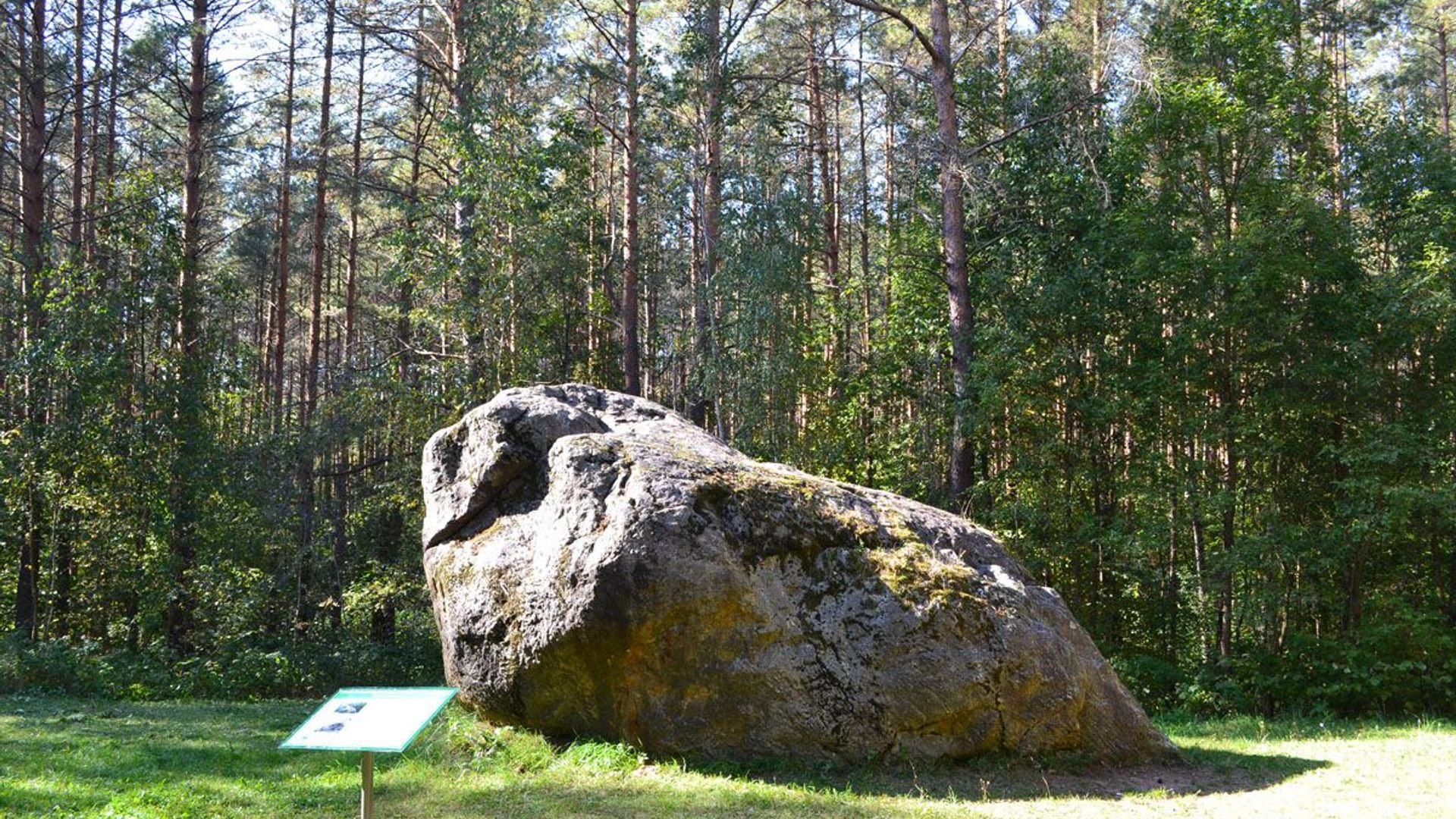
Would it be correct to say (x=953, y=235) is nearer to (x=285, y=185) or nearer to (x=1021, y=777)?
(x=1021, y=777)

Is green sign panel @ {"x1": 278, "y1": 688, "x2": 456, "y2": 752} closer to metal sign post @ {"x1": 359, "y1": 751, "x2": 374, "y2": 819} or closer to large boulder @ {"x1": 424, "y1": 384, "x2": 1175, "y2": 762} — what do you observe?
metal sign post @ {"x1": 359, "y1": 751, "x2": 374, "y2": 819}

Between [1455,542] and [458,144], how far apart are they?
15.7 m

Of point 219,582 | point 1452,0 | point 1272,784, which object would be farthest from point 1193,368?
point 1452,0

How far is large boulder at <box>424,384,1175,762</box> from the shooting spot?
721 centimetres

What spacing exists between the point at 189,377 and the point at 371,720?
45.5 ft

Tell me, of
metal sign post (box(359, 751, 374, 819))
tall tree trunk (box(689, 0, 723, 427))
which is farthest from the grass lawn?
tall tree trunk (box(689, 0, 723, 427))

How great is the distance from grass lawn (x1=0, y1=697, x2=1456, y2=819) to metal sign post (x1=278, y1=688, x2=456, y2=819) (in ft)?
6.34

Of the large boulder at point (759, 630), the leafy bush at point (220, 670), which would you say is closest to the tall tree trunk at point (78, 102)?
Answer: the leafy bush at point (220, 670)

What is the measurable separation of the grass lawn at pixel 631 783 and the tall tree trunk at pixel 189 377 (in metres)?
7.17

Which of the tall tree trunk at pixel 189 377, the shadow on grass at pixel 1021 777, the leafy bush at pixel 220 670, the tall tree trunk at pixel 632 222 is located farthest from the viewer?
the tall tree trunk at pixel 632 222

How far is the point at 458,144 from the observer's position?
1650 cm

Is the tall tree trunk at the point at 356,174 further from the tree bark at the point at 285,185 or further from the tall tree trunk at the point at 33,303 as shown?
the tall tree trunk at the point at 33,303

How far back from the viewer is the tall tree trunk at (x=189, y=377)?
15.6m

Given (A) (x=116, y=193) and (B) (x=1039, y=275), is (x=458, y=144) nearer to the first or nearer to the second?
(A) (x=116, y=193)
